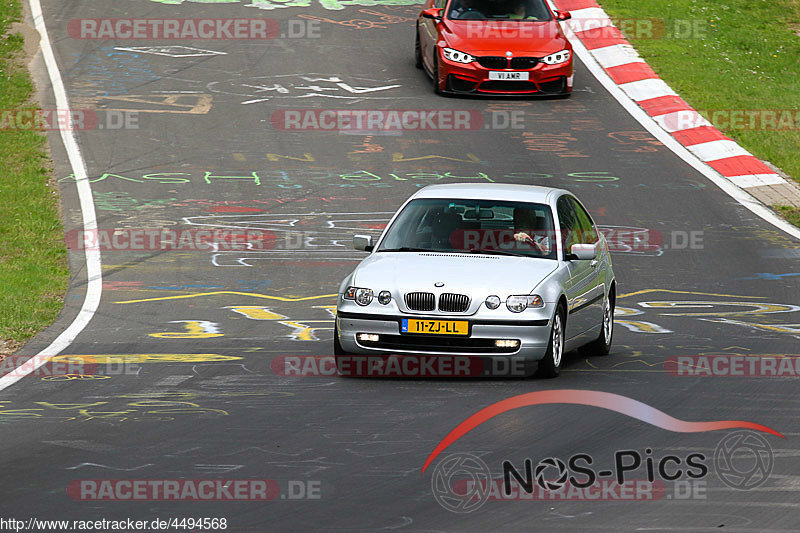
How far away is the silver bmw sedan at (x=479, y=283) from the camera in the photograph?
10.4 metres

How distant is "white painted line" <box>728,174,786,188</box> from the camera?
2048 centimetres

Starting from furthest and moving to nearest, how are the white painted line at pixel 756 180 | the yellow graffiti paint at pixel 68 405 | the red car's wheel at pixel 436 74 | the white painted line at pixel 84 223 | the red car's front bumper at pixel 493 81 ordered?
the red car's wheel at pixel 436 74 < the red car's front bumper at pixel 493 81 < the white painted line at pixel 756 180 < the white painted line at pixel 84 223 < the yellow graffiti paint at pixel 68 405

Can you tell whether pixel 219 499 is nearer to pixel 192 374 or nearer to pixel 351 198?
pixel 192 374

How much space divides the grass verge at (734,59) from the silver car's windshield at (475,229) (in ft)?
35.4

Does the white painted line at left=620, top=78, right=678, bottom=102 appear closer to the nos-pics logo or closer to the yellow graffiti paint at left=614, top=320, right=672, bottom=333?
the yellow graffiti paint at left=614, top=320, right=672, bottom=333

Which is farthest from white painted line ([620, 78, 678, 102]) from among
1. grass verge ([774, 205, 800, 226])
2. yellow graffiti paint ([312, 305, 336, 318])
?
yellow graffiti paint ([312, 305, 336, 318])

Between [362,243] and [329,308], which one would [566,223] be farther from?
[329,308]

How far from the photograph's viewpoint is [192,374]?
35.3 feet

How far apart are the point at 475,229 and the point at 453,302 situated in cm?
120

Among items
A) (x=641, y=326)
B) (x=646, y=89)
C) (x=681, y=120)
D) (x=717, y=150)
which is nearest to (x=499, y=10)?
(x=646, y=89)

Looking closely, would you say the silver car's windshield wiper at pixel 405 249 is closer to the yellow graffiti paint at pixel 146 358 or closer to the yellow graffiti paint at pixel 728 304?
the yellow graffiti paint at pixel 146 358

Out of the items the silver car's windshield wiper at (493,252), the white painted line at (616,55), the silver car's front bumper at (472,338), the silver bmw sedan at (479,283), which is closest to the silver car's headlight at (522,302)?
the silver bmw sedan at (479,283)

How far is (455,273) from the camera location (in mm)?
10625

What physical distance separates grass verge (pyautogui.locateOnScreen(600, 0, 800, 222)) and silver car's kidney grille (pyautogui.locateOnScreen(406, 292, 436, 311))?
12288 mm
